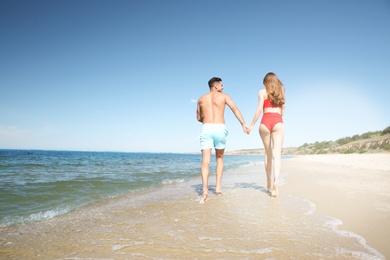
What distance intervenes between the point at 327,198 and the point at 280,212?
159 centimetres

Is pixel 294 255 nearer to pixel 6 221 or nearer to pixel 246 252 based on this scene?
pixel 246 252

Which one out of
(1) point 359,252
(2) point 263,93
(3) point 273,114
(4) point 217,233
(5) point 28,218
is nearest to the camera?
(1) point 359,252

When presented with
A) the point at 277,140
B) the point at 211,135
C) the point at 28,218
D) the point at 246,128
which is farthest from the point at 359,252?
the point at 28,218

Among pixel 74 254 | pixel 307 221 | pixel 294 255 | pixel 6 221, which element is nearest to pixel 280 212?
pixel 307 221

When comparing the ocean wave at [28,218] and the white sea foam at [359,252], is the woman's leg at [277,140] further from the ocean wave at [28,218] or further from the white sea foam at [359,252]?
the ocean wave at [28,218]

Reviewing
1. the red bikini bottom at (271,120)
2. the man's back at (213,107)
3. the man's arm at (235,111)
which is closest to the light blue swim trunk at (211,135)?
the man's back at (213,107)

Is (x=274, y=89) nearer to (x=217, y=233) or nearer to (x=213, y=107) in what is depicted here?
(x=213, y=107)

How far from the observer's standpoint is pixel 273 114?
4434 millimetres

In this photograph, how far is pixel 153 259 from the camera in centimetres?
177

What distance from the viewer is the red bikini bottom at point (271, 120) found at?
14.4 ft

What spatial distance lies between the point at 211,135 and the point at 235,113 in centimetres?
77

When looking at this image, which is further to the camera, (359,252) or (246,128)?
(246,128)

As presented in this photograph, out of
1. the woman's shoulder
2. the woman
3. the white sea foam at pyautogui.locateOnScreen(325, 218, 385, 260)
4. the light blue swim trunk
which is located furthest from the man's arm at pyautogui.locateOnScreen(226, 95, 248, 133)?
the white sea foam at pyautogui.locateOnScreen(325, 218, 385, 260)

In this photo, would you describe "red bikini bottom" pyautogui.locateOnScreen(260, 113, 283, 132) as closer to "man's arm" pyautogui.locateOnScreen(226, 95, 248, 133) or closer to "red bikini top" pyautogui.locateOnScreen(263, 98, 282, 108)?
"red bikini top" pyautogui.locateOnScreen(263, 98, 282, 108)
